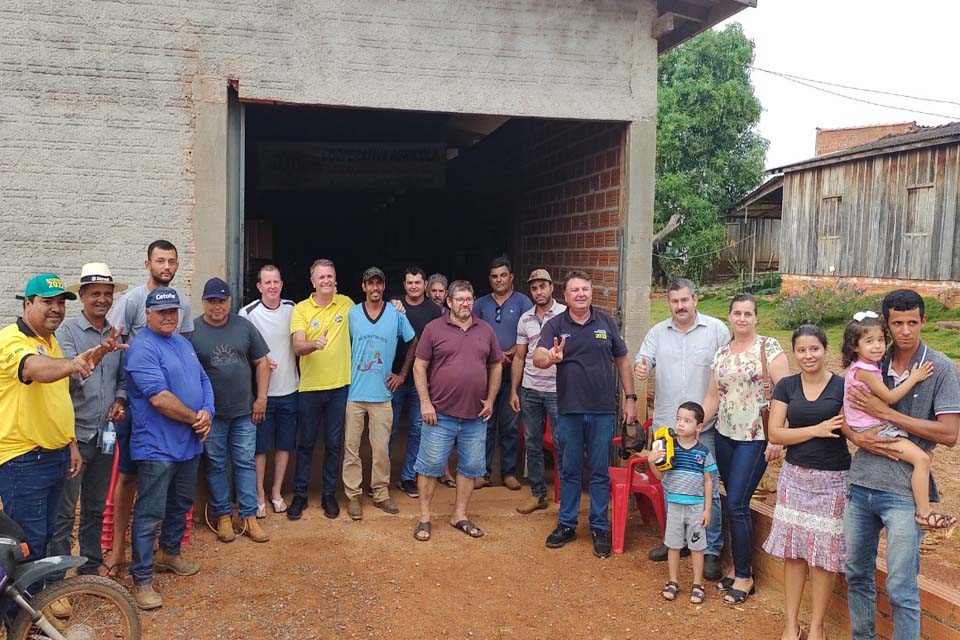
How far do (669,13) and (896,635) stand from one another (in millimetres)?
4834

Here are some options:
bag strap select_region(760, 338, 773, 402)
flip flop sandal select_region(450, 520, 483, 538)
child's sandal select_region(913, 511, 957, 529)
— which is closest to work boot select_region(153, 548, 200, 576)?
flip flop sandal select_region(450, 520, 483, 538)

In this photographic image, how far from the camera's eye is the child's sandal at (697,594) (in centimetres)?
468

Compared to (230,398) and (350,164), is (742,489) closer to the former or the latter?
(230,398)

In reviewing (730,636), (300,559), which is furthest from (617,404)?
(300,559)

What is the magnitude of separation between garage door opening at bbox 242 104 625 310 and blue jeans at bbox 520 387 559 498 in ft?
3.59

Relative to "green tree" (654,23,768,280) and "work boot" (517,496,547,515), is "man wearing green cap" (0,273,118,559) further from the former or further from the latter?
"green tree" (654,23,768,280)

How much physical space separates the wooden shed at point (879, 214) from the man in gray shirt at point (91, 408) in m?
17.2

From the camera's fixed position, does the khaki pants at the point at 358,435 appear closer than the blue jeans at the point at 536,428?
Yes

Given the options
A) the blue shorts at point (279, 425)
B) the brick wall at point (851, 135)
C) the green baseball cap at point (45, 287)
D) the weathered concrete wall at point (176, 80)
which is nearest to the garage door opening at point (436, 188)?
the weathered concrete wall at point (176, 80)

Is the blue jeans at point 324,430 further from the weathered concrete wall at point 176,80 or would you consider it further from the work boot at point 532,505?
the work boot at point 532,505

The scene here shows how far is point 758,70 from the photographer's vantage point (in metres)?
25.4

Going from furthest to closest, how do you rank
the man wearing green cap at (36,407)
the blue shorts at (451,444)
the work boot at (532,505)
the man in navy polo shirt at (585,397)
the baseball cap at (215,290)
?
the work boot at (532,505) < the blue shorts at (451,444) < the man in navy polo shirt at (585,397) < the baseball cap at (215,290) < the man wearing green cap at (36,407)

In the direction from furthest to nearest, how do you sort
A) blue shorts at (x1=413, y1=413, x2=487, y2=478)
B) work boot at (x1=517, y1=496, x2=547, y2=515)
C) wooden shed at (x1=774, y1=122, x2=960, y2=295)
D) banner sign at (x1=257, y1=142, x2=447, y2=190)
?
wooden shed at (x1=774, y1=122, x2=960, y2=295) < banner sign at (x1=257, y1=142, x2=447, y2=190) < work boot at (x1=517, y1=496, x2=547, y2=515) < blue shorts at (x1=413, y1=413, x2=487, y2=478)

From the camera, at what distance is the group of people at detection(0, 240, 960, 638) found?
144 inches
